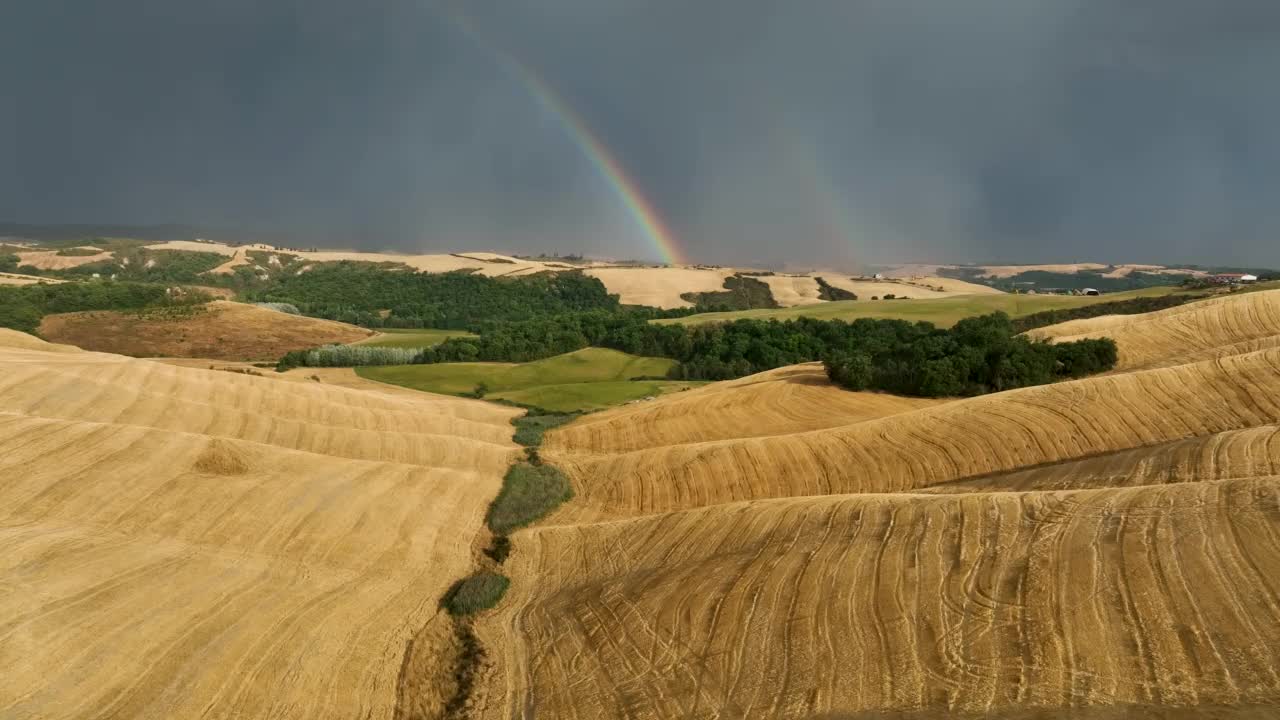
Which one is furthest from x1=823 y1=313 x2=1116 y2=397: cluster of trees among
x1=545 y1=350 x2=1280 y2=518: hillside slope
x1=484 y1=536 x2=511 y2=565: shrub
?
x1=484 y1=536 x2=511 y2=565: shrub

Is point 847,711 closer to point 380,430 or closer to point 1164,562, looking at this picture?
point 1164,562

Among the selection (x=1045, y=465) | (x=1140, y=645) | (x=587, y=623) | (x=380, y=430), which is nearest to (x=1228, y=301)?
(x=1045, y=465)

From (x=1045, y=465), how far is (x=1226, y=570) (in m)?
18.7

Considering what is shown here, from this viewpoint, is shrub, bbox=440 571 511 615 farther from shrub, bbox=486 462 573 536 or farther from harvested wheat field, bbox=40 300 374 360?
harvested wheat field, bbox=40 300 374 360

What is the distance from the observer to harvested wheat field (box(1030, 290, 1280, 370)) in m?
50.5

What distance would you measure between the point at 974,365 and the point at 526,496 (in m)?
38.2

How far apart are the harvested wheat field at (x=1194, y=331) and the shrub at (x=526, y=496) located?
146ft

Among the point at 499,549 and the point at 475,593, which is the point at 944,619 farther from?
the point at 499,549

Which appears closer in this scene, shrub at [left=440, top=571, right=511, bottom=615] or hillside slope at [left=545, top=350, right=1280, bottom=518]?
shrub at [left=440, top=571, right=511, bottom=615]

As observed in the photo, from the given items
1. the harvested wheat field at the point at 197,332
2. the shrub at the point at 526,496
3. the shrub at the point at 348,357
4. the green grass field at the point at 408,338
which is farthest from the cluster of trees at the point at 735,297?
the shrub at the point at 526,496

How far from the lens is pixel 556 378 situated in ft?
300

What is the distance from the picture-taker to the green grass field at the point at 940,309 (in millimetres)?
108938

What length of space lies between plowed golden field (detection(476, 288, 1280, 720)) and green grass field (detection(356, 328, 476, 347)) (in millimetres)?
94457

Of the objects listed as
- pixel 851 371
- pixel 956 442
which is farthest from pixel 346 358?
pixel 956 442
